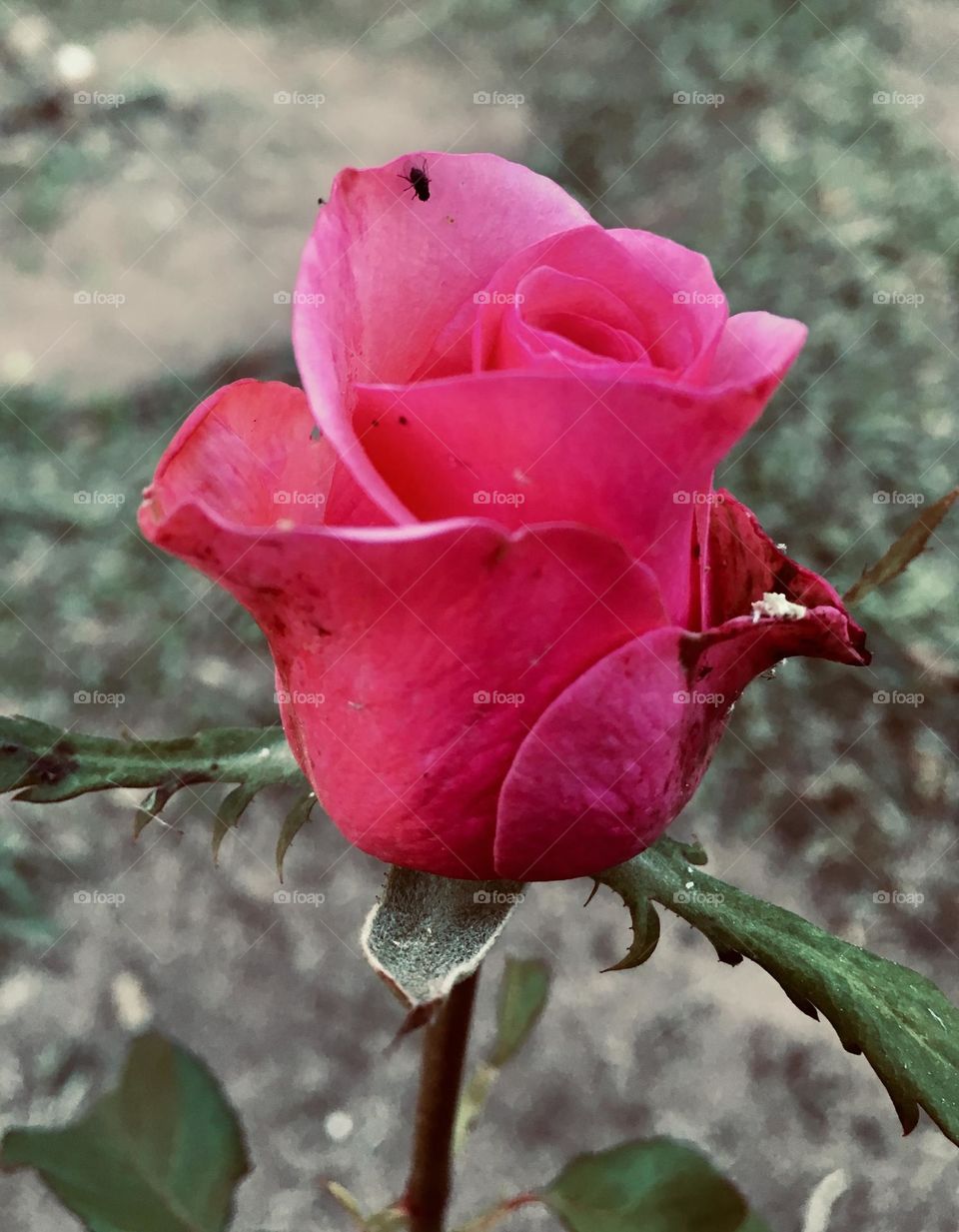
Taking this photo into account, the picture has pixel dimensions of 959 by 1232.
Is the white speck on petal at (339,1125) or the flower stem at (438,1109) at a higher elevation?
the flower stem at (438,1109)

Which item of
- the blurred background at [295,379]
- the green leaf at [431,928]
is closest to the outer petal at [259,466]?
the green leaf at [431,928]

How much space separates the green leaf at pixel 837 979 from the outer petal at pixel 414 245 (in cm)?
20

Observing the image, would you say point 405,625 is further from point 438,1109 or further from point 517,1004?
point 517,1004

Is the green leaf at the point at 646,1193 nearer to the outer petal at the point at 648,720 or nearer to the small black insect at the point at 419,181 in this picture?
the outer petal at the point at 648,720

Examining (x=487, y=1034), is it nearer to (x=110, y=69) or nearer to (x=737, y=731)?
(x=737, y=731)

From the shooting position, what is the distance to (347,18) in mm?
1108

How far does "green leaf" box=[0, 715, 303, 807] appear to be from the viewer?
394 millimetres

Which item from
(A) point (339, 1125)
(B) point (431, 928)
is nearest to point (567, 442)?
(B) point (431, 928)

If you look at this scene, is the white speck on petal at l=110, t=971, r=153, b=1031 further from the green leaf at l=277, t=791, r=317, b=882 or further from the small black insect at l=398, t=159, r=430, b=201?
the small black insect at l=398, t=159, r=430, b=201

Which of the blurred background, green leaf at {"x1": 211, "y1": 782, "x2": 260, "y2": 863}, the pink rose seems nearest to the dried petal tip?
the pink rose

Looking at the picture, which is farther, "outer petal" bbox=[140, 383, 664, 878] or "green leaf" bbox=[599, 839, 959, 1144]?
"green leaf" bbox=[599, 839, 959, 1144]

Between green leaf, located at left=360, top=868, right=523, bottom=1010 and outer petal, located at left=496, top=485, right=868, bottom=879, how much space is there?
3cm

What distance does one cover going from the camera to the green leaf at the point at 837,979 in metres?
0.36

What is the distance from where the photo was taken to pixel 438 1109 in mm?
475
